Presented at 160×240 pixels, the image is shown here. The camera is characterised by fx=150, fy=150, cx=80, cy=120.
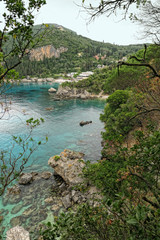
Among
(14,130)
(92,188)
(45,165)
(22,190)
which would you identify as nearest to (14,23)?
(92,188)

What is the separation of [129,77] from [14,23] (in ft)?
112

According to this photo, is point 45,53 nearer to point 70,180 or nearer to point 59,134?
point 59,134

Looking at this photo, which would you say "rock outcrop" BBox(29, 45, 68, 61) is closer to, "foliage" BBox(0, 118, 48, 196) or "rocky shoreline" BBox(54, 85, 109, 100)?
"rocky shoreline" BBox(54, 85, 109, 100)

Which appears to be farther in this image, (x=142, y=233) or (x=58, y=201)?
(x=58, y=201)

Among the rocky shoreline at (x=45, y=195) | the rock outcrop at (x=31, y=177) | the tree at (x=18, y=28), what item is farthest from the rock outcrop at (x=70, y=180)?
the tree at (x=18, y=28)

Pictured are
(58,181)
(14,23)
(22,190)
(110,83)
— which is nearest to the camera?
(14,23)

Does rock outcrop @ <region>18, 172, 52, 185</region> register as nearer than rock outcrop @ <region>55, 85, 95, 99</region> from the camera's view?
Yes

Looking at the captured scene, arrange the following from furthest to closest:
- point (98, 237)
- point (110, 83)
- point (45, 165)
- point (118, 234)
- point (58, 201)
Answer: point (110, 83), point (45, 165), point (58, 201), point (98, 237), point (118, 234)

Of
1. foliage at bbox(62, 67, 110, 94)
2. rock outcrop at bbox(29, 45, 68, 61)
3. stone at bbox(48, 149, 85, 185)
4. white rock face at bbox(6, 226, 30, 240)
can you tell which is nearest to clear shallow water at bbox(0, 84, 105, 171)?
stone at bbox(48, 149, 85, 185)

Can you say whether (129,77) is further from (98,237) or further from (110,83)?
(98,237)

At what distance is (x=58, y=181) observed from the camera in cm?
1934

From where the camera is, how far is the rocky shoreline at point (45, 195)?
45.1ft

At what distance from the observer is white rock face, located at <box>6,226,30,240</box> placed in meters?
11.9

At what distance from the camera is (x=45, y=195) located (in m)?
16.8
